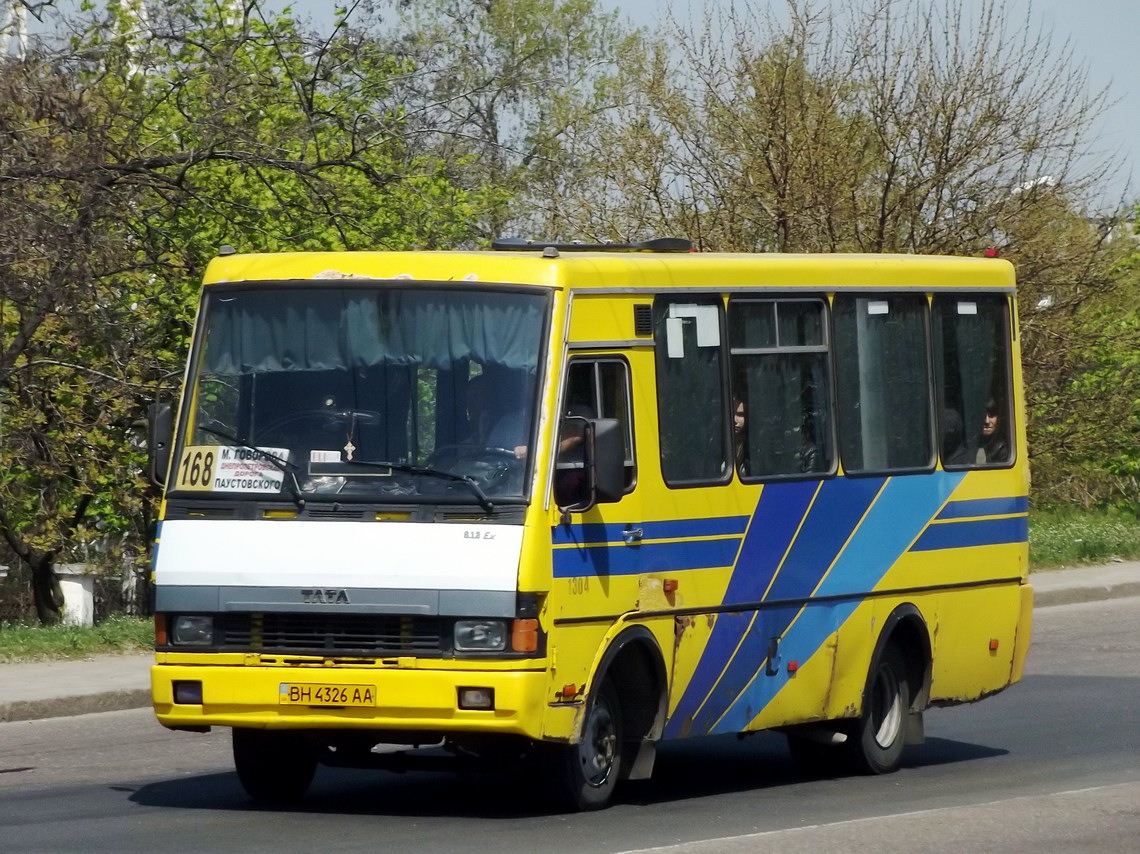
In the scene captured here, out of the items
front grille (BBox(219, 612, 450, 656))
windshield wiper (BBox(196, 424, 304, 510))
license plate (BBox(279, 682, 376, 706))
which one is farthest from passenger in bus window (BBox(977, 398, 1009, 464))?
license plate (BBox(279, 682, 376, 706))

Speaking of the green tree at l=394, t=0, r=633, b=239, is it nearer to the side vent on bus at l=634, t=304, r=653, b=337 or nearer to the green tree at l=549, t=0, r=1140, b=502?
the green tree at l=549, t=0, r=1140, b=502

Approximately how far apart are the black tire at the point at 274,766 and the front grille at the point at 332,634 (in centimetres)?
74

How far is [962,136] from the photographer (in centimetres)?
2722

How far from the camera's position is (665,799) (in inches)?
408

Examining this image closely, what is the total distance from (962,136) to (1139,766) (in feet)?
54.4

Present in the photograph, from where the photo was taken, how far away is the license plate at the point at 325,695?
9.04 meters

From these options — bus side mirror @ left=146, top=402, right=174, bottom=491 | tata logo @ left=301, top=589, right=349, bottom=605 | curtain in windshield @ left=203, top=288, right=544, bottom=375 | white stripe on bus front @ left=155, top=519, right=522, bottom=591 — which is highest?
curtain in windshield @ left=203, top=288, right=544, bottom=375

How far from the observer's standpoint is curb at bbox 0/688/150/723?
13922 mm

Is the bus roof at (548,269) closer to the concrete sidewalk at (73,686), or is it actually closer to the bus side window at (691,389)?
the bus side window at (691,389)

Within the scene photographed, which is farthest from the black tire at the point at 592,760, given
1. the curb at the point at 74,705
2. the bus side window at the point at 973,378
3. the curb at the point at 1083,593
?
the curb at the point at 1083,593

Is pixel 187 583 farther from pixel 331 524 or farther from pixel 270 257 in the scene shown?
pixel 270 257

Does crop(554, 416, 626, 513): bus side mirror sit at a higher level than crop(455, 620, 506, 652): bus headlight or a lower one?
higher

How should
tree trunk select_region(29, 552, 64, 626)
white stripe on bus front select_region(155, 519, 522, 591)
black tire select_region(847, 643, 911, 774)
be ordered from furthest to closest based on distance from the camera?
tree trunk select_region(29, 552, 64, 626) → black tire select_region(847, 643, 911, 774) → white stripe on bus front select_region(155, 519, 522, 591)

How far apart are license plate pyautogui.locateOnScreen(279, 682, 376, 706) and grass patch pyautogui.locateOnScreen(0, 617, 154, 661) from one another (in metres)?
7.49
